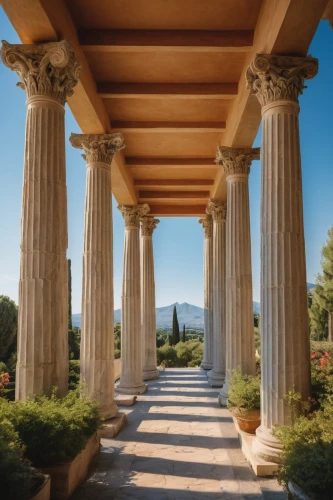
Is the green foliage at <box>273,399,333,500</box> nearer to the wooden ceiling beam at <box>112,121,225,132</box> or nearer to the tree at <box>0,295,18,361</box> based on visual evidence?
the wooden ceiling beam at <box>112,121,225,132</box>

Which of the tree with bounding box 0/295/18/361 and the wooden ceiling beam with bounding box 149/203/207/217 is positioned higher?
the wooden ceiling beam with bounding box 149/203/207/217

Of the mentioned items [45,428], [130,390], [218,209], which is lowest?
[130,390]

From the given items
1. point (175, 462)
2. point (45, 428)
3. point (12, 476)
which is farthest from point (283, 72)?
point (12, 476)

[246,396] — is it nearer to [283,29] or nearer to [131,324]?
[283,29]

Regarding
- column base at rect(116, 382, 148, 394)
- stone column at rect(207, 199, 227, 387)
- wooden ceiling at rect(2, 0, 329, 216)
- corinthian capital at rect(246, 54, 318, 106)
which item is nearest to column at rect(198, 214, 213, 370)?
stone column at rect(207, 199, 227, 387)

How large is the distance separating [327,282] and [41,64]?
68358mm

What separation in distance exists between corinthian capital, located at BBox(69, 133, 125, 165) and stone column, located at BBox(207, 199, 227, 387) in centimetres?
1503

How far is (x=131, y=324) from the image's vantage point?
37.3 meters

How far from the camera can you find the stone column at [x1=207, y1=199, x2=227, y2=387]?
37531 millimetres

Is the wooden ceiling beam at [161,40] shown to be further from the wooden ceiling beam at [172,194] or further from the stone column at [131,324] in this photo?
the wooden ceiling beam at [172,194]

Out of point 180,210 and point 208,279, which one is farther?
point 180,210

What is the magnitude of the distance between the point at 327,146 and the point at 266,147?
133ft

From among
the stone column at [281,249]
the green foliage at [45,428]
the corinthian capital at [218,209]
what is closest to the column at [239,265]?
the stone column at [281,249]

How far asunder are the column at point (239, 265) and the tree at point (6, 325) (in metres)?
42.1
